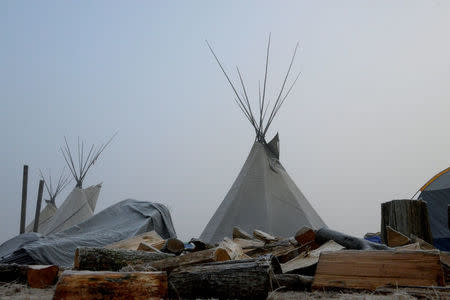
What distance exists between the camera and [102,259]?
308cm

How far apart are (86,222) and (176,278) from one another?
16.8 ft

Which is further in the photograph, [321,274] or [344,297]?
[321,274]

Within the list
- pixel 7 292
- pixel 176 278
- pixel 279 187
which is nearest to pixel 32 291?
pixel 7 292

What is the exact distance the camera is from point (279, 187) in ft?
28.0

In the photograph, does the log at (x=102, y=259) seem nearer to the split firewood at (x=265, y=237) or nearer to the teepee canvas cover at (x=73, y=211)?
the split firewood at (x=265, y=237)

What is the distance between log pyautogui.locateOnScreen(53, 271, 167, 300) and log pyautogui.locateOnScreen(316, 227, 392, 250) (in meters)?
1.72

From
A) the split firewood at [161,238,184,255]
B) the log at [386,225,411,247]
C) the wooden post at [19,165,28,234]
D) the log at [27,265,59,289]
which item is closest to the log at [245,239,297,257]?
the split firewood at [161,238,184,255]

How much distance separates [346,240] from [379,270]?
76 cm

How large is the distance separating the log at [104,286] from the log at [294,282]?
103cm

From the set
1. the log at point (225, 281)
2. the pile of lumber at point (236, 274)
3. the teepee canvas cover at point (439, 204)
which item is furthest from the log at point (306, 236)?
the teepee canvas cover at point (439, 204)

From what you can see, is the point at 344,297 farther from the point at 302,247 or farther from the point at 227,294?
the point at 302,247

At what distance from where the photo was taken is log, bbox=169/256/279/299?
2.32 m

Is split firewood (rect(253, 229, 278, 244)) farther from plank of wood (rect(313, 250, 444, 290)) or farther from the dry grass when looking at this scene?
the dry grass

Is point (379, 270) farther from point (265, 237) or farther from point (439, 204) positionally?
point (439, 204)
